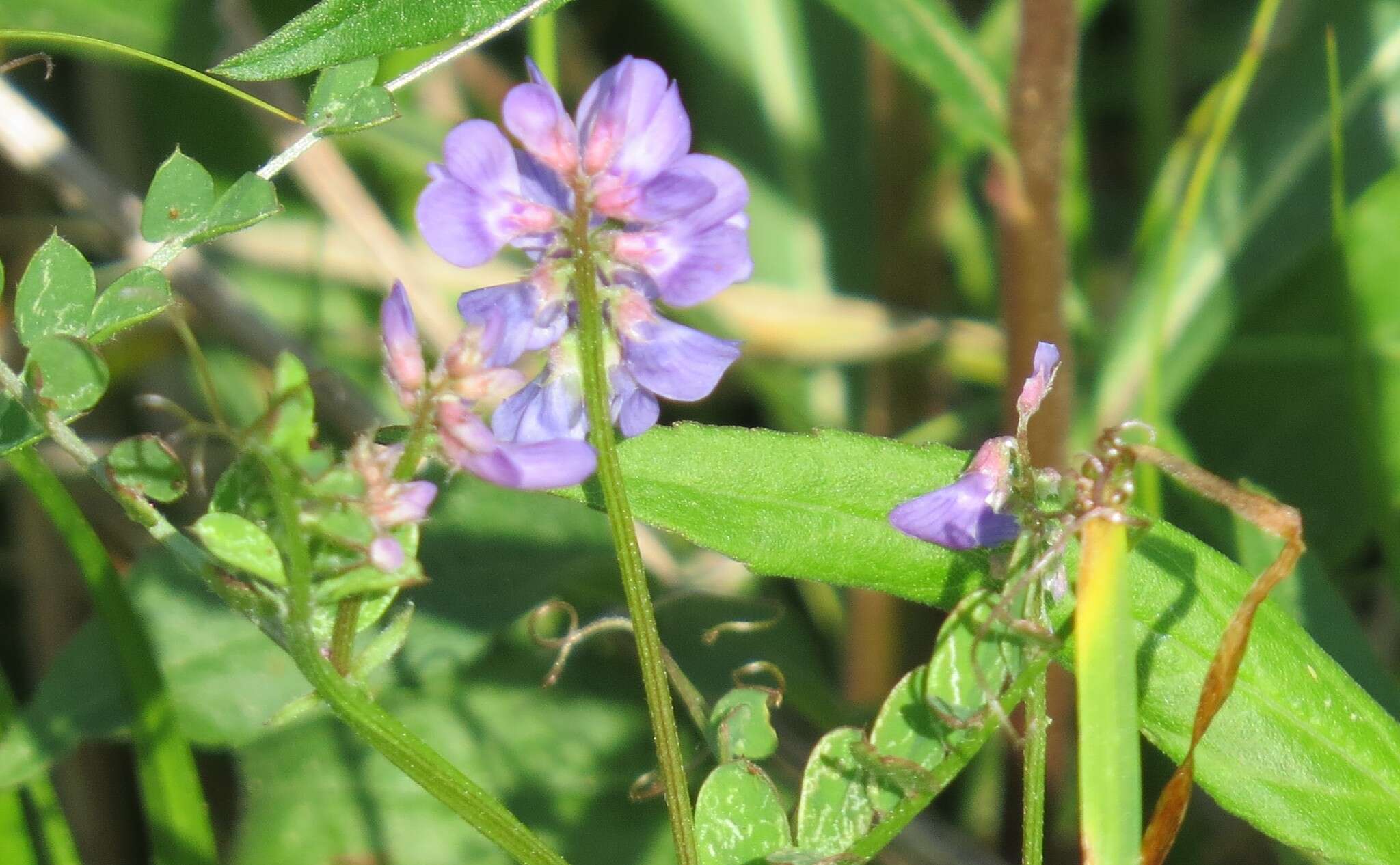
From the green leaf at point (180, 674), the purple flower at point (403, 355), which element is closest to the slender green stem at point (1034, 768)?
the purple flower at point (403, 355)

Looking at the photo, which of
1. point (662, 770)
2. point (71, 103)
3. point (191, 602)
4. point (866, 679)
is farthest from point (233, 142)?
point (662, 770)

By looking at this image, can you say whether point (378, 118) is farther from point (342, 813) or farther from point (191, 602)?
point (342, 813)

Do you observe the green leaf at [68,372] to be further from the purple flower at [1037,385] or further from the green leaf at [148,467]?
the purple flower at [1037,385]

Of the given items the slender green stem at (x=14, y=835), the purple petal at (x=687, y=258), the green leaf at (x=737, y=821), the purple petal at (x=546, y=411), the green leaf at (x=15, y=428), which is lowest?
the slender green stem at (x=14, y=835)

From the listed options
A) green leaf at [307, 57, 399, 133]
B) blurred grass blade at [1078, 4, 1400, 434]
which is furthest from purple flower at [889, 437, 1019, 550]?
blurred grass blade at [1078, 4, 1400, 434]

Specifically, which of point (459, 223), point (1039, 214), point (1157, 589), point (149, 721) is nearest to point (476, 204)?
point (459, 223)
